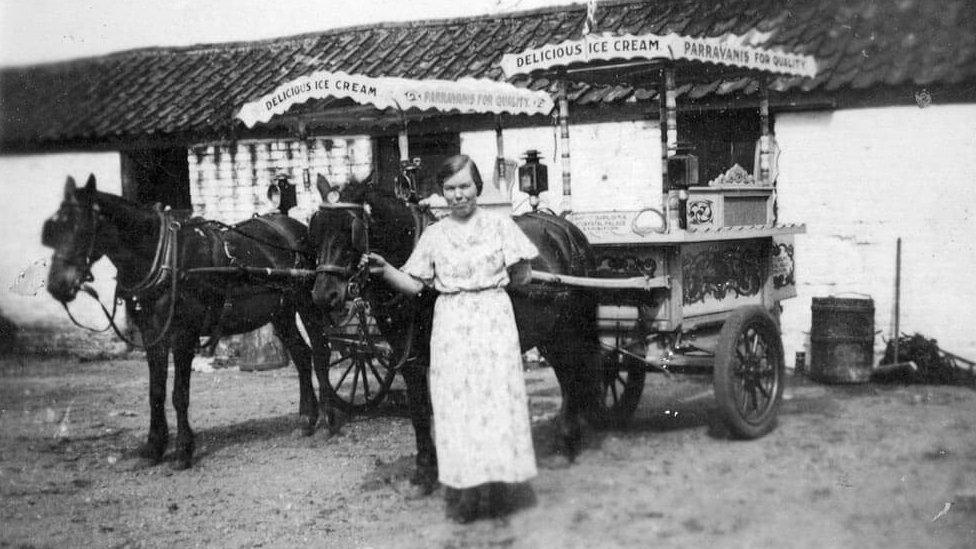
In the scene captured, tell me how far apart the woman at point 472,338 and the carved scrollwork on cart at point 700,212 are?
5.96 ft

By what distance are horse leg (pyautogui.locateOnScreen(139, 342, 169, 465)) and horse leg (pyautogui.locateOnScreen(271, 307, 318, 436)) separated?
122 cm

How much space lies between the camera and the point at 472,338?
4320mm

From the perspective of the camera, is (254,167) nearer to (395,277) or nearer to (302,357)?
(302,357)

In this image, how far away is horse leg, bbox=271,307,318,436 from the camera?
7.18 metres

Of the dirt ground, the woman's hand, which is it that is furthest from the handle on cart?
the dirt ground

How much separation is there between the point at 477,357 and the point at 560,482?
1.41m

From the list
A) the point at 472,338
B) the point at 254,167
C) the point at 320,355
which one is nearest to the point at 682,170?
the point at 472,338

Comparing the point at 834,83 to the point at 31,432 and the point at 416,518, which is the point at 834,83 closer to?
the point at 416,518

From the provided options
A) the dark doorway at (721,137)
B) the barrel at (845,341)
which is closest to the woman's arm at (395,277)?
the barrel at (845,341)

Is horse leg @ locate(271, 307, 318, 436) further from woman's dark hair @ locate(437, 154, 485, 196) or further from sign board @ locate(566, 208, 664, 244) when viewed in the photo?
woman's dark hair @ locate(437, 154, 485, 196)

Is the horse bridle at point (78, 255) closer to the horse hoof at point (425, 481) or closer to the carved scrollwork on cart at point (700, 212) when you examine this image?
the horse hoof at point (425, 481)

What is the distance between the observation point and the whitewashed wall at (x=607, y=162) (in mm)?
9883

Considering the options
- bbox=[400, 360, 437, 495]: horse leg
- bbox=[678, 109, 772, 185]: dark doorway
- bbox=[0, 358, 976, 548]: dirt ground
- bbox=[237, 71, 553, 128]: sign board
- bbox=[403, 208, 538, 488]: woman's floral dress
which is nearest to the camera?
bbox=[403, 208, 538, 488]: woman's floral dress

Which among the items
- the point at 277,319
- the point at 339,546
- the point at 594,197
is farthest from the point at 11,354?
the point at 339,546
